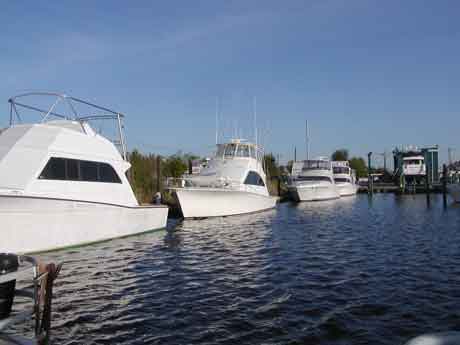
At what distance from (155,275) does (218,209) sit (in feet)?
47.3

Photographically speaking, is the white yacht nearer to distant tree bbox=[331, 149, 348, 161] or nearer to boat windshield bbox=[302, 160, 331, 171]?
boat windshield bbox=[302, 160, 331, 171]

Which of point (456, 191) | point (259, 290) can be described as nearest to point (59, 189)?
point (259, 290)

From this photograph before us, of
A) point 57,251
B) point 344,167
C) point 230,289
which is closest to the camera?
point 230,289

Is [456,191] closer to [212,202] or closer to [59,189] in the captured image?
[212,202]

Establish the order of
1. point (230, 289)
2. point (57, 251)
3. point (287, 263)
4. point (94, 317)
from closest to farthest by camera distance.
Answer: point (94, 317), point (230, 289), point (287, 263), point (57, 251)

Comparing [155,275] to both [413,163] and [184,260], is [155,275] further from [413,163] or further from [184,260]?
[413,163]

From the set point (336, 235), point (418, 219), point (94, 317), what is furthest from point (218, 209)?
point (94, 317)

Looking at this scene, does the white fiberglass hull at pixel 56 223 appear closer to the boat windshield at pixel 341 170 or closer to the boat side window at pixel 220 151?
the boat side window at pixel 220 151

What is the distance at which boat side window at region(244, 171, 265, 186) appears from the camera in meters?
28.5

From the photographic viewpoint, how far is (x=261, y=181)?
1224 inches

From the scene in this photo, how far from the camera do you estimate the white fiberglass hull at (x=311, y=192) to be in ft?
136

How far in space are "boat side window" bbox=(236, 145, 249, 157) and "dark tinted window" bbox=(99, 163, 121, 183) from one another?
1345cm

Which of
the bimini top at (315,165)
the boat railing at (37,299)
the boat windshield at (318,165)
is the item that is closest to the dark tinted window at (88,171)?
the boat railing at (37,299)

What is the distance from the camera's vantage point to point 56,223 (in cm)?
1367
